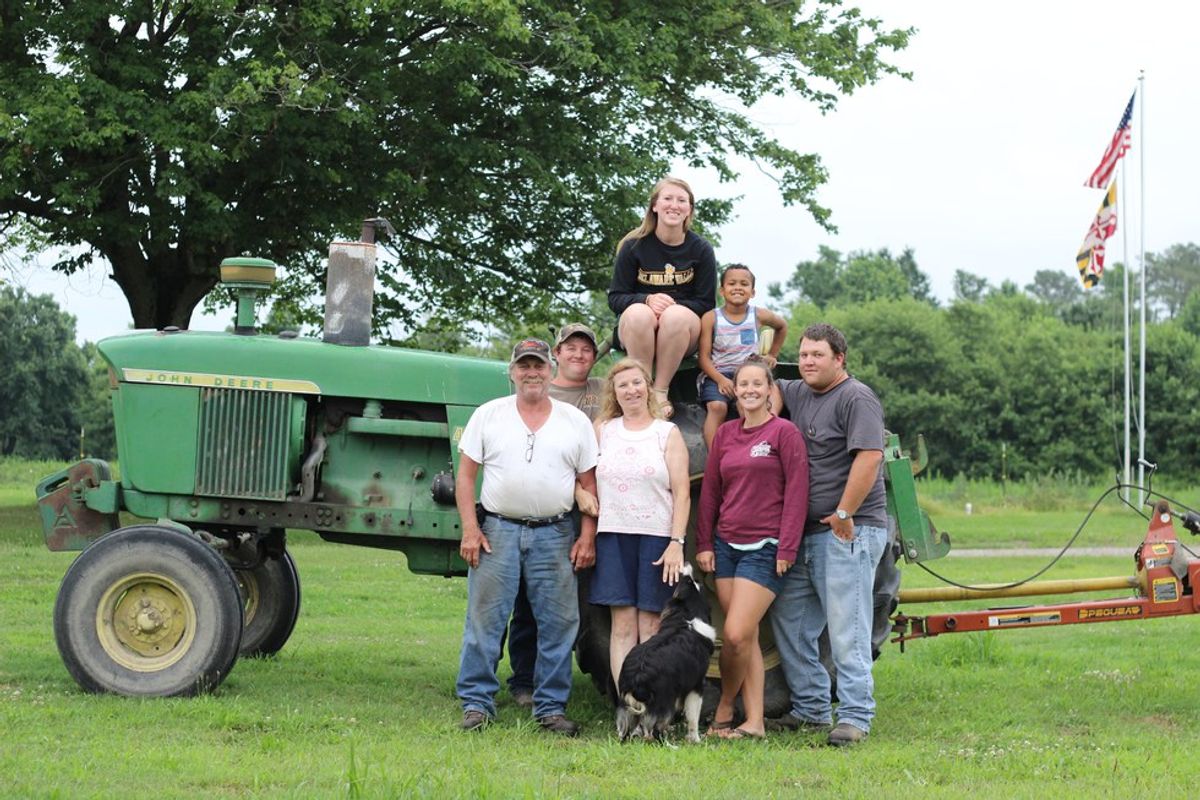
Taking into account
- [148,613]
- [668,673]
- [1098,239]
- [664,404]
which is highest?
[1098,239]

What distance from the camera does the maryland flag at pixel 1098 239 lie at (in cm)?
2523

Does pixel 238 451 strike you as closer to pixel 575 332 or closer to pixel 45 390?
pixel 575 332

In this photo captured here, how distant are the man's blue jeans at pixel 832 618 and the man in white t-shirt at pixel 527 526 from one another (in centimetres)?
96

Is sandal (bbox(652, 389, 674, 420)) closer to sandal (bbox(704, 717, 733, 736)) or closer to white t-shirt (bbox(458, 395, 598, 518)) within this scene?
white t-shirt (bbox(458, 395, 598, 518))

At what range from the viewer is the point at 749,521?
6785 millimetres

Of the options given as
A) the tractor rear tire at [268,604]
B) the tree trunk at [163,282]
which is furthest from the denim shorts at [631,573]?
the tree trunk at [163,282]

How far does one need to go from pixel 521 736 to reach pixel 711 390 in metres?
1.82

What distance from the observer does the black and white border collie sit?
6488mm

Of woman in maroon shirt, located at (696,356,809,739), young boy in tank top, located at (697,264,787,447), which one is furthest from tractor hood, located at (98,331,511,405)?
woman in maroon shirt, located at (696,356,809,739)

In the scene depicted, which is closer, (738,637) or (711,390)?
(738,637)

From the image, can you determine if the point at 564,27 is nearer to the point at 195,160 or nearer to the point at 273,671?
the point at 195,160

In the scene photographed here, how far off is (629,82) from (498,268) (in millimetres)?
3551

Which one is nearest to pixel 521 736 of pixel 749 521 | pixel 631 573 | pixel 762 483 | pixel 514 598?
pixel 514 598

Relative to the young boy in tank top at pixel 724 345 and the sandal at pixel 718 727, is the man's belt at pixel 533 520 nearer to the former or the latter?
the young boy in tank top at pixel 724 345
